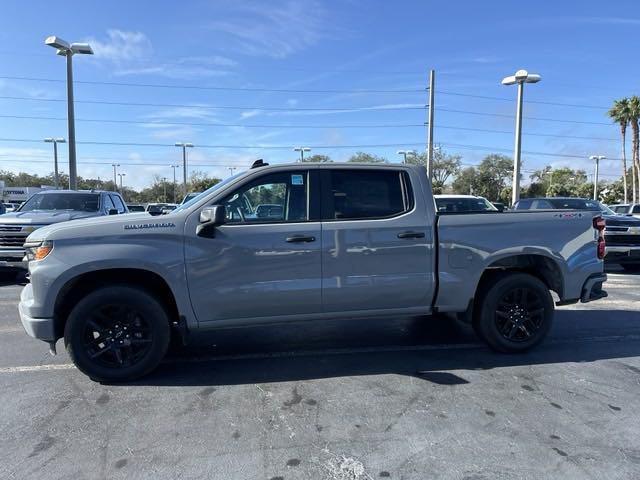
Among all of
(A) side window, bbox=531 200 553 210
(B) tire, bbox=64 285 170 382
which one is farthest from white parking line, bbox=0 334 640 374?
(A) side window, bbox=531 200 553 210

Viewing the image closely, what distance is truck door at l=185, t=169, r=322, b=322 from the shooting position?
436cm

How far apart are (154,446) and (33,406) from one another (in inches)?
52.8

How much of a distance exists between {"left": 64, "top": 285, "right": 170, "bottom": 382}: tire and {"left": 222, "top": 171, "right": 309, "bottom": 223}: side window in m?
1.12

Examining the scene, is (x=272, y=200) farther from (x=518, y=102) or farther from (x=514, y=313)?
(x=518, y=102)

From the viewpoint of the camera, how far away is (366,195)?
189 inches

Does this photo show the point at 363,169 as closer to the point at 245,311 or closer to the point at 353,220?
the point at 353,220

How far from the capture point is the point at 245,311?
14.7ft

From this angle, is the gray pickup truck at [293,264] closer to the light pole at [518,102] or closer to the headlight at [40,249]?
the headlight at [40,249]

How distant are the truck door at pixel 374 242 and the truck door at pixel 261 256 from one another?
16cm

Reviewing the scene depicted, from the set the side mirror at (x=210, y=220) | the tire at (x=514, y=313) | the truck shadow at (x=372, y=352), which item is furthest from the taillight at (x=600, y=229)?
the side mirror at (x=210, y=220)

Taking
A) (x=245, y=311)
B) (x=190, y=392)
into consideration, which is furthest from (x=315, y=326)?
(x=190, y=392)

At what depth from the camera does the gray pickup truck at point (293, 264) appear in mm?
4234

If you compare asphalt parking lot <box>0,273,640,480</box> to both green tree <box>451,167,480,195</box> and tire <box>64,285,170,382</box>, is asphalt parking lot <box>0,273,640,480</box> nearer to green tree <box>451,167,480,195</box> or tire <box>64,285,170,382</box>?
tire <box>64,285,170,382</box>

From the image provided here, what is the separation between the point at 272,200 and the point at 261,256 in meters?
0.57
